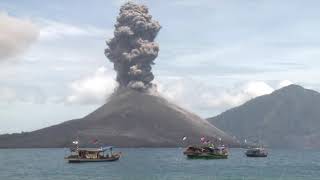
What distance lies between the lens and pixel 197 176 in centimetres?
15600

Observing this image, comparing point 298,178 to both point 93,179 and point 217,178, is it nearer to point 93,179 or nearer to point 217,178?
point 217,178

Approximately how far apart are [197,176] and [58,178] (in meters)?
35.8

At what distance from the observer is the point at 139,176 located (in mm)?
157375

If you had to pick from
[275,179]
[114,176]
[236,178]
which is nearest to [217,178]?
[236,178]

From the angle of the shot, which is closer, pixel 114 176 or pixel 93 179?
pixel 93 179

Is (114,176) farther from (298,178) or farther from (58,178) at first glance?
(298,178)

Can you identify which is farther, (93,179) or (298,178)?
(298,178)

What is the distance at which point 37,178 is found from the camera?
152 m

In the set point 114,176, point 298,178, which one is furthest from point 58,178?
point 298,178

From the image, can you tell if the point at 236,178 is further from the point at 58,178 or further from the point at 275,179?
the point at 58,178

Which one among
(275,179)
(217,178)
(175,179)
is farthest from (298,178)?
(175,179)

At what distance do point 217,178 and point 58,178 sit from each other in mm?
40270

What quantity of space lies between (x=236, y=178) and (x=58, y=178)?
44912mm

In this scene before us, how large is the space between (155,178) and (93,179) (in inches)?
616
